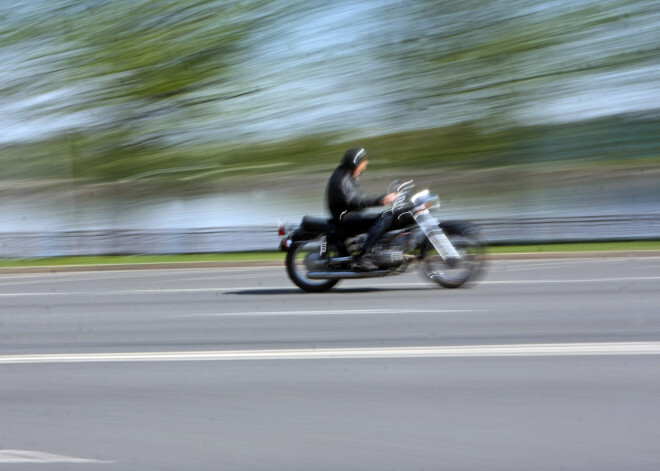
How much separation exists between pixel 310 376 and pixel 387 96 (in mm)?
20714

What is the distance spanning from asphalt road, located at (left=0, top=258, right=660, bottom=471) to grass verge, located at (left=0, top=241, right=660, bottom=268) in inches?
359

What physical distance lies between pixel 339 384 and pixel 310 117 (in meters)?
22.0

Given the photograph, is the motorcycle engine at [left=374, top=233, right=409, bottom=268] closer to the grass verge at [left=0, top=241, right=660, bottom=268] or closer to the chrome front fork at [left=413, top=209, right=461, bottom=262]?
the chrome front fork at [left=413, top=209, right=461, bottom=262]

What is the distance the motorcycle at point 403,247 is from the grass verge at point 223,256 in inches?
302

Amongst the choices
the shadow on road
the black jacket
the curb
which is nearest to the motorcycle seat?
the black jacket

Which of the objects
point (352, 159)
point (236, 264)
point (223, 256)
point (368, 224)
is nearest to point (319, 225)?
point (368, 224)

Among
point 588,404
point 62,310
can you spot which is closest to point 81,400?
point 588,404

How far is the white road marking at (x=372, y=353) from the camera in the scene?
6.21 meters

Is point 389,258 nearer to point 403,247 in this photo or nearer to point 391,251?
point 391,251

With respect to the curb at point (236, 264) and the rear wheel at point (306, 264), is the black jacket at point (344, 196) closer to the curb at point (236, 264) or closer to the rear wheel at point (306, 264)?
the rear wheel at point (306, 264)

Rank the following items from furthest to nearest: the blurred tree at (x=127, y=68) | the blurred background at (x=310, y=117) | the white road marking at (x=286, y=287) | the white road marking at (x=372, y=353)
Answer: the blurred tree at (x=127, y=68)
the blurred background at (x=310, y=117)
the white road marking at (x=286, y=287)
the white road marking at (x=372, y=353)

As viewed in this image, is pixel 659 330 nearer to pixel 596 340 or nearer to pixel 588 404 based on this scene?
pixel 596 340

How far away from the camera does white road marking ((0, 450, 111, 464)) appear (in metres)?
4.12

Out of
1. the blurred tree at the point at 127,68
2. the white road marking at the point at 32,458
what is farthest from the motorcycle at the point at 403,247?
the blurred tree at the point at 127,68
